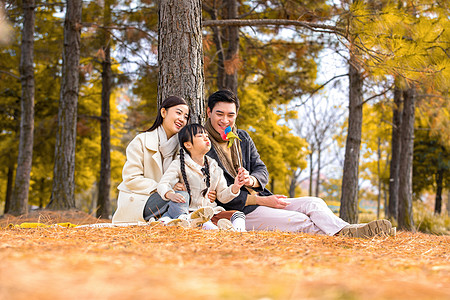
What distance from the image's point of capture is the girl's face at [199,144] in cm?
336

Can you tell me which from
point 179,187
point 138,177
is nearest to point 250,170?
point 179,187

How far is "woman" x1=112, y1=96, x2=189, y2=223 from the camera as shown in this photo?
3.41 metres

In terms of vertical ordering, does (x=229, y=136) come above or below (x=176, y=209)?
above

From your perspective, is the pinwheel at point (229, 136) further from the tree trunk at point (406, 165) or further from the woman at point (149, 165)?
the tree trunk at point (406, 165)

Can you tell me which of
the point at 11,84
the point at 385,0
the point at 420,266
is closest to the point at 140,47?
the point at 11,84

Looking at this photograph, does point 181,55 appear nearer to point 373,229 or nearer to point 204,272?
point 373,229

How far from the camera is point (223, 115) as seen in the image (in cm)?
367

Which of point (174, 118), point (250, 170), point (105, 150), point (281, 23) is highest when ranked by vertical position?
point (281, 23)

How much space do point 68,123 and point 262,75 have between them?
4.51 m

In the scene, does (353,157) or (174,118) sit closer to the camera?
(174,118)

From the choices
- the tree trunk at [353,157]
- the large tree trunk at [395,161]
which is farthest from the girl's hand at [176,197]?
the large tree trunk at [395,161]

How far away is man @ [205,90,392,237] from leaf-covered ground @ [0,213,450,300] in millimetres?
1167

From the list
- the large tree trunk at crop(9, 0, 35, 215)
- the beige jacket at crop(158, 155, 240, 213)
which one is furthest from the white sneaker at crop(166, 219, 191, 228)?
the large tree trunk at crop(9, 0, 35, 215)

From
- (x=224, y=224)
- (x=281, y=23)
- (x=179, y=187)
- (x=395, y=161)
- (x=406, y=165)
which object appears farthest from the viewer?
(x=395, y=161)
